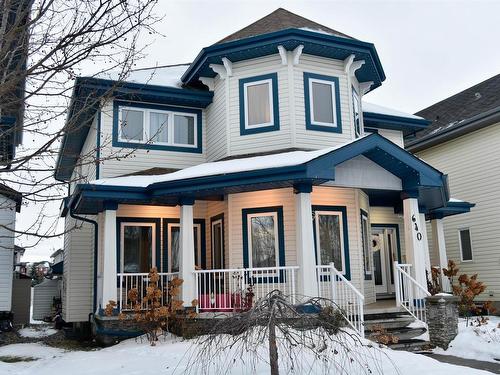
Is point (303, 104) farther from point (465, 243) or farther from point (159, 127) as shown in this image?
point (465, 243)

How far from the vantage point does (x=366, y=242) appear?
13539 millimetres

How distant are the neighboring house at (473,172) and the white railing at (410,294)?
4.26 meters

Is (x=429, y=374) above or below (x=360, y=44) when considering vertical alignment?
below

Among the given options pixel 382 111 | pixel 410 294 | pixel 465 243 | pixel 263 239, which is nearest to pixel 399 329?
pixel 410 294

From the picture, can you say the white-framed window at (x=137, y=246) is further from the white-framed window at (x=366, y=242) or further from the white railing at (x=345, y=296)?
the white-framed window at (x=366, y=242)

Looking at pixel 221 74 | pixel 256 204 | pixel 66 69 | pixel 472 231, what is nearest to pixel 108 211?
pixel 256 204

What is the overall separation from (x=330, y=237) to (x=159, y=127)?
17.2 ft

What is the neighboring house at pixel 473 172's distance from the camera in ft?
52.9

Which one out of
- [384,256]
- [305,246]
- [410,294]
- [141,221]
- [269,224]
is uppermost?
[141,221]

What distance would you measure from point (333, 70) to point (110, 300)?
7.48 m

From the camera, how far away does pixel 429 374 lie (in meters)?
6.78

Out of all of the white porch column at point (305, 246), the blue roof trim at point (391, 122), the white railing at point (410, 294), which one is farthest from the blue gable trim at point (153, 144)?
the white railing at point (410, 294)

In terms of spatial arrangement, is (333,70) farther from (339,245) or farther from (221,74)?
(339,245)

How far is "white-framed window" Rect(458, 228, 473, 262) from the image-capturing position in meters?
17.2
